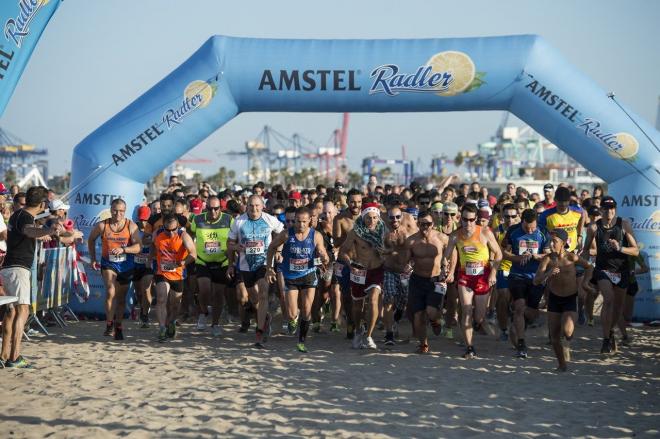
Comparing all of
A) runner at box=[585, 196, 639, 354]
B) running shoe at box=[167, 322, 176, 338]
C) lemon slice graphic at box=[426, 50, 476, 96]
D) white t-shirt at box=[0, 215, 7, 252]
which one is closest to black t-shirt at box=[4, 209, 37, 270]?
white t-shirt at box=[0, 215, 7, 252]

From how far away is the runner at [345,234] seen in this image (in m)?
9.83

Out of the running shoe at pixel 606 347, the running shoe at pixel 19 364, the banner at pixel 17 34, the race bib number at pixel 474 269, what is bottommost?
the running shoe at pixel 19 364

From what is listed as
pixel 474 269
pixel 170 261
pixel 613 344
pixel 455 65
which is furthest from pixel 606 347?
pixel 170 261

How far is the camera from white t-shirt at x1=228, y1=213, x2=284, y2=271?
9758 millimetres

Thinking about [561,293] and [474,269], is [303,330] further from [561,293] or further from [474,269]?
[561,293]

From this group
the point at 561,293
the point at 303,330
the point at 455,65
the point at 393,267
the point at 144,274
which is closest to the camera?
the point at 561,293

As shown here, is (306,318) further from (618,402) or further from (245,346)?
(618,402)

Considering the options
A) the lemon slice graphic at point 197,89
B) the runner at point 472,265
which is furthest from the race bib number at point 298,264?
the lemon slice graphic at point 197,89

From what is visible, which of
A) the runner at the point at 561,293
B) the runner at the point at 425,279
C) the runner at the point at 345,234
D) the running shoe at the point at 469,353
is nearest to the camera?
the runner at the point at 561,293

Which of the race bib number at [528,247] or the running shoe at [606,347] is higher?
the race bib number at [528,247]

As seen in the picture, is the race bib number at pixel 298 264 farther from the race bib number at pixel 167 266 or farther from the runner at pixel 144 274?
the runner at pixel 144 274

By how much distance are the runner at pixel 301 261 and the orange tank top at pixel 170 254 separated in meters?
1.11

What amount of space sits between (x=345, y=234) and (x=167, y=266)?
7.40ft

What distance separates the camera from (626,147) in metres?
10.6
